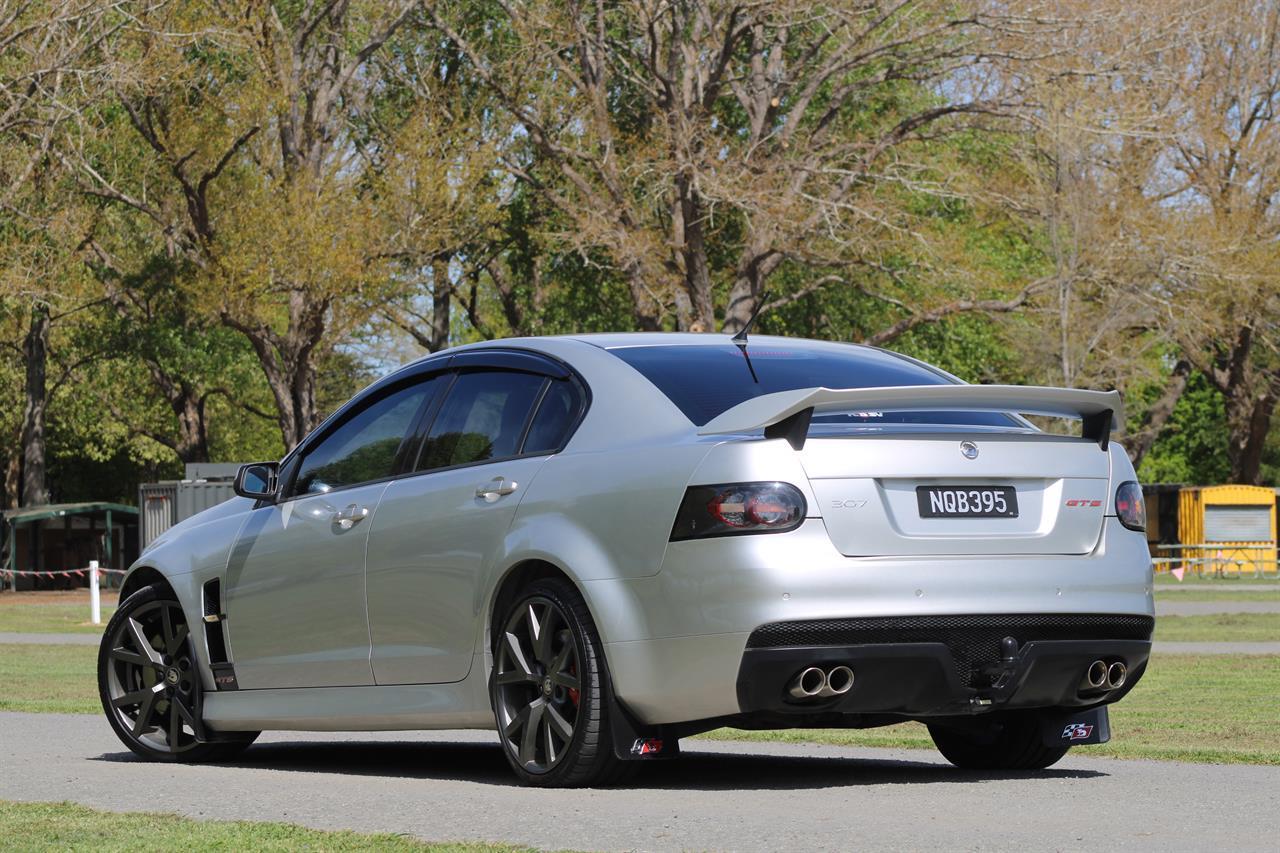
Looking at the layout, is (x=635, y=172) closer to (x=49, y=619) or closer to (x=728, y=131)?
(x=728, y=131)

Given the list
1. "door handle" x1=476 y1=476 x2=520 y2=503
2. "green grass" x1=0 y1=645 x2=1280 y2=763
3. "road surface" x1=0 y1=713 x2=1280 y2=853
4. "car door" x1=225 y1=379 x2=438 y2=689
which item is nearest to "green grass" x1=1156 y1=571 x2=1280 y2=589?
"green grass" x1=0 y1=645 x2=1280 y2=763

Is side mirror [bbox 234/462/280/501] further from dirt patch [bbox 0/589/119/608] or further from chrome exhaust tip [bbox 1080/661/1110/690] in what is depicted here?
dirt patch [bbox 0/589/119/608]

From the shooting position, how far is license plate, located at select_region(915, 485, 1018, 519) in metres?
6.77

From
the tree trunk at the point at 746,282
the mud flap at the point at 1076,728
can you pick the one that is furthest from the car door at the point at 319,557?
the tree trunk at the point at 746,282

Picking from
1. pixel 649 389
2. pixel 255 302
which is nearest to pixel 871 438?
pixel 649 389

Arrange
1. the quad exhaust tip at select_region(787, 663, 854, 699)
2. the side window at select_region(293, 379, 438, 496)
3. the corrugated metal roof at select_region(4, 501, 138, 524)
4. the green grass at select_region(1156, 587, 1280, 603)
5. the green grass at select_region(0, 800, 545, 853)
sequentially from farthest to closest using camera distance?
the corrugated metal roof at select_region(4, 501, 138, 524), the green grass at select_region(1156, 587, 1280, 603), the side window at select_region(293, 379, 438, 496), the quad exhaust tip at select_region(787, 663, 854, 699), the green grass at select_region(0, 800, 545, 853)

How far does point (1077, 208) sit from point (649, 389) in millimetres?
29208

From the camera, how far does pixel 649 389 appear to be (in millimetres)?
7223

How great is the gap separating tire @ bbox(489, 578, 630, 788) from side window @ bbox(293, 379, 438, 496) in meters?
1.24

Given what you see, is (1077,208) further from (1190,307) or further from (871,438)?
(871,438)

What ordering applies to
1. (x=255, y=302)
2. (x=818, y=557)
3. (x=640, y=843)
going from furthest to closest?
(x=255, y=302) < (x=818, y=557) < (x=640, y=843)

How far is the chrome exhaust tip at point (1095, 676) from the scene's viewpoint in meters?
7.07

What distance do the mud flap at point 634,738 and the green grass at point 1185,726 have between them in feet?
8.95

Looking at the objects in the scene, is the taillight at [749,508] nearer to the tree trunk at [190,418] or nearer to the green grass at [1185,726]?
the green grass at [1185,726]
